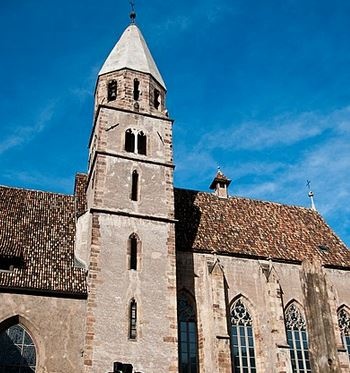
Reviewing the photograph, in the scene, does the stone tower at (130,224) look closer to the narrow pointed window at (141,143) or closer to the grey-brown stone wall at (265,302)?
the narrow pointed window at (141,143)

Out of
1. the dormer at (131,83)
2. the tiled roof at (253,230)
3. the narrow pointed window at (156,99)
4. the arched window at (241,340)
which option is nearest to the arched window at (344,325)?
the tiled roof at (253,230)

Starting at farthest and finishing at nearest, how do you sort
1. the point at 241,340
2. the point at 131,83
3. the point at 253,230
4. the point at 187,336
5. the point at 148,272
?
the point at 253,230, the point at 131,83, the point at 241,340, the point at 187,336, the point at 148,272

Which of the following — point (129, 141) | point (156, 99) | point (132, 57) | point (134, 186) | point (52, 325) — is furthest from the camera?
point (132, 57)

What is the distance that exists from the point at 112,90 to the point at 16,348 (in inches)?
585

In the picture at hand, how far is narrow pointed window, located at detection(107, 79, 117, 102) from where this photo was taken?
1193 inches

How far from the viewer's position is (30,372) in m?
21.8

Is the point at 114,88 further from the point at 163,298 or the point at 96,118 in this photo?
the point at 163,298

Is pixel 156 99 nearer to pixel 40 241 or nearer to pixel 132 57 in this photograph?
pixel 132 57

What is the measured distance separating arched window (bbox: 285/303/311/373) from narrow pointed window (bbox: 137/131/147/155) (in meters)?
10.9

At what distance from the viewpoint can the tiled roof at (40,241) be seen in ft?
76.8

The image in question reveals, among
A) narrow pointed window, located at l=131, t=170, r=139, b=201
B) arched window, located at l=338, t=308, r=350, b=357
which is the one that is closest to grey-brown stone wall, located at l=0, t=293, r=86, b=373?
narrow pointed window, located at l=131, t=170, r=139, b=201

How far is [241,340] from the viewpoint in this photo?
2634 cm

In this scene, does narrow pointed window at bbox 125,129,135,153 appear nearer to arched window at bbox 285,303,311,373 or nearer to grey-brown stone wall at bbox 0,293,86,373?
grey-brown stone wall at bbox 0,293,86,373

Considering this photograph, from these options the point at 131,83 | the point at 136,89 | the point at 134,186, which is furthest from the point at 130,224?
the point at 131,83
